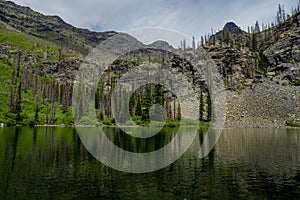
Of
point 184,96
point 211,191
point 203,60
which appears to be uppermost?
point 203,60

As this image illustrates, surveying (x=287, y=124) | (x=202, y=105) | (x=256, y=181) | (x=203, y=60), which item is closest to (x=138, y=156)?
(x=256, y=181)

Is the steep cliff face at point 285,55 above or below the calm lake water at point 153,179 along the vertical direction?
above

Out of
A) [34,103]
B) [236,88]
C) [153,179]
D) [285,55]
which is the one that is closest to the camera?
[153,179]

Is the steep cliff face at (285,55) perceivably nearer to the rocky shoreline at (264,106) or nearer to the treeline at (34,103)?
the rocky shoreline at (264,106)

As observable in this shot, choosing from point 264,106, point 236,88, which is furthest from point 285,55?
point 264,106

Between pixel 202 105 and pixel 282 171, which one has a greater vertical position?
pixel 202 105

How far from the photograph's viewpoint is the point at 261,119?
123375mm

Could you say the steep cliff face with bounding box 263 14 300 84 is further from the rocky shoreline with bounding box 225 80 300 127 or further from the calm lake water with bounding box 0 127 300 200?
the calm lake water with bounding box 0 127 300 200

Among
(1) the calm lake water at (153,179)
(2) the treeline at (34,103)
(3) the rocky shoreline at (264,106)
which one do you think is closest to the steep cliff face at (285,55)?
(3) the rocky shoreline at (264,106)

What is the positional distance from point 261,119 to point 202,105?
2952 centimetres

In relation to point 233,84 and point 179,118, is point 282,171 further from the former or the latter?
point 233,84

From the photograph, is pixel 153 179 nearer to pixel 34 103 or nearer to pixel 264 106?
pixel 264 106

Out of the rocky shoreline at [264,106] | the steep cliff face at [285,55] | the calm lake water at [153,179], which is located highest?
the steep cliff face at [285,55]

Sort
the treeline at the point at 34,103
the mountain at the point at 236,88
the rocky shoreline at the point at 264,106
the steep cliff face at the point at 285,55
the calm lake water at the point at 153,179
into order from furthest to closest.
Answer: the steep cliff face at the point at 285,55
the mountain at the point at 236,88
the treeline at the point at 34,103
the rocky shoreline at the point at 264,106
the calm lake water at the point at 153,179
